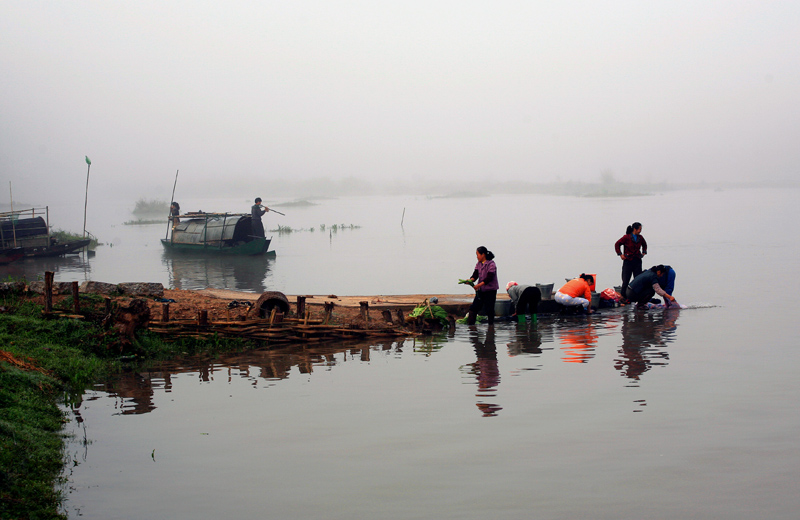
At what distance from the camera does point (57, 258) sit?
129 feet

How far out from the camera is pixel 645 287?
14945 mm

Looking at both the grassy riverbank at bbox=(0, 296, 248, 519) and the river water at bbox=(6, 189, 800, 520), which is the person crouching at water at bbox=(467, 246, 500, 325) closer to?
the river water at bbox=(6, 189, 800, 520)

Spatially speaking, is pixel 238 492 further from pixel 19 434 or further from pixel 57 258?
pixel 57 258

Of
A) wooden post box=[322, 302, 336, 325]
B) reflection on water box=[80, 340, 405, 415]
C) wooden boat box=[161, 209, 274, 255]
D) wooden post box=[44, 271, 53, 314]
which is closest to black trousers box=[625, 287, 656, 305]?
reflection on water box=[80, 340, 405, 415]

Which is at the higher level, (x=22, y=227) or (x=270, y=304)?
(x=22, y=227)

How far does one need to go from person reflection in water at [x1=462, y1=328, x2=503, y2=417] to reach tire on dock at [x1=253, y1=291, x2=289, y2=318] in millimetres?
3266

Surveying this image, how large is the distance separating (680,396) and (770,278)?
20483 millimetres

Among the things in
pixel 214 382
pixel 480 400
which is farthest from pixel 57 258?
pixel 480 400

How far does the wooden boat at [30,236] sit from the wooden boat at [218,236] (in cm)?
514

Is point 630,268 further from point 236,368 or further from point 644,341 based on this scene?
point 236,368

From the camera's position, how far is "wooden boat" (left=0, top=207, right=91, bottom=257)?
32375 mm

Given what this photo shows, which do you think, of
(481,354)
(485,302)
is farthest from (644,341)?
(481,354)

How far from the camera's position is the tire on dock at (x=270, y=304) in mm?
11645

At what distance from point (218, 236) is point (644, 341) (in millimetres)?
25222
